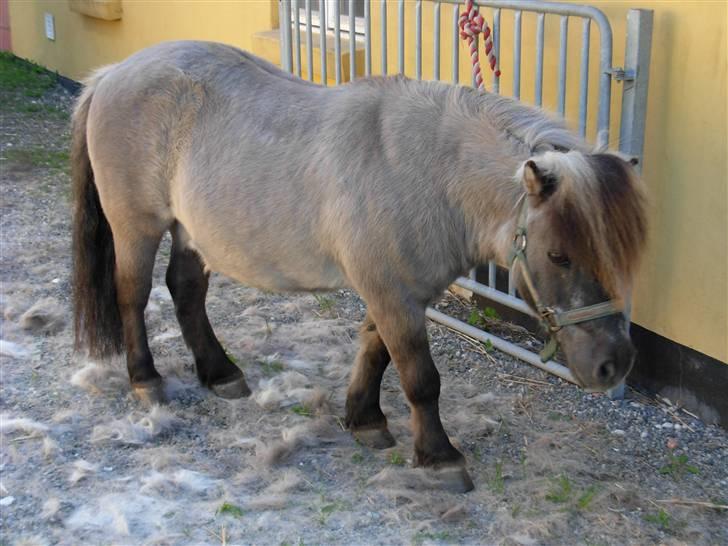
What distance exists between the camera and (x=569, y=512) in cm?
321

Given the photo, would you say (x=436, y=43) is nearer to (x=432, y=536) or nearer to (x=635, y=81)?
(x=635, y=81)

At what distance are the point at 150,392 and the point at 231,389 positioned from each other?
354 millimetres

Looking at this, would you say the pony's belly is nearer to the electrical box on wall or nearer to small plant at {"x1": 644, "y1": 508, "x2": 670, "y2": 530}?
small plant at {"x1": 644, "y1": 508, "x2": 670, "y2": 530}

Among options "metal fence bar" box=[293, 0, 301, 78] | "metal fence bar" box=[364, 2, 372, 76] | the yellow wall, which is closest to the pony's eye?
the yellow wall

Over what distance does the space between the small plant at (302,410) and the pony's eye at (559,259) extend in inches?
59.3

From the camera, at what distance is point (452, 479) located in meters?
3.37

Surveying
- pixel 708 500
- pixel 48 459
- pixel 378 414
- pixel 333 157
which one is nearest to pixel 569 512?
pixel 708 500

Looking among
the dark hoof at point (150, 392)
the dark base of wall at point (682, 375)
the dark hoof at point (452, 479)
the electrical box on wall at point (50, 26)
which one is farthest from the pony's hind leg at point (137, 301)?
the electrical box on wall at point (50, 26)

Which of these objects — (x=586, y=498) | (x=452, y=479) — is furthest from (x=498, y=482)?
(x=586, y=498)

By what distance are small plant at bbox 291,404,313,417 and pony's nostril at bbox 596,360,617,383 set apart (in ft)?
4.80

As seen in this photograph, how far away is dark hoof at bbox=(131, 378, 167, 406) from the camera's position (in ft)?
13.1

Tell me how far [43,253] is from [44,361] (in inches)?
59.2

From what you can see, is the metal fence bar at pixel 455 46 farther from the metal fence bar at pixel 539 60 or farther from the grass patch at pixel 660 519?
the grass patch at pixel 660 519

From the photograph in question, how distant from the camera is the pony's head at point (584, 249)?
2.72 metres
